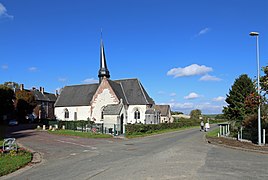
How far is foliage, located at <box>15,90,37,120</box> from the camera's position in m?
61.8

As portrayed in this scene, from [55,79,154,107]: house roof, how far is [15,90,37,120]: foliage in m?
7.07

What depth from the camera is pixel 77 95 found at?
60.7 metres

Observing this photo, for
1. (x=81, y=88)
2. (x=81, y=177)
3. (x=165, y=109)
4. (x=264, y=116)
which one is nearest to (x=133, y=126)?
(x=264, y=116)

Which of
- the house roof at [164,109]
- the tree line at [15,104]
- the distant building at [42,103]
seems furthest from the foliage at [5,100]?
the house roof at [164,109]

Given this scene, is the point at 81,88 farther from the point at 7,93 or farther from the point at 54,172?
the point at 54,172

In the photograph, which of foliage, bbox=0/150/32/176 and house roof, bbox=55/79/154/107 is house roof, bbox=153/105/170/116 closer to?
house roof, bbox=55/79/154/107

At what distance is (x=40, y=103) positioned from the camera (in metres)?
79.1

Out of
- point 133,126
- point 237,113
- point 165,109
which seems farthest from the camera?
point 165,109

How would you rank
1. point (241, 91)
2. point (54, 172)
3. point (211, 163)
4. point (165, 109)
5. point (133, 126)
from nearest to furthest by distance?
point (54, 172) < point (211, 163) < point (133, 126) < point (241, 91) < point (165, 109)

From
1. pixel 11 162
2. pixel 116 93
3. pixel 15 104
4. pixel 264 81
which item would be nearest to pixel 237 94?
pixel 116 93

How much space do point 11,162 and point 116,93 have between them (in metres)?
37.5

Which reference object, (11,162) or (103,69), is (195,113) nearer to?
(103,69)

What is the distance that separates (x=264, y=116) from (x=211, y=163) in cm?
1047

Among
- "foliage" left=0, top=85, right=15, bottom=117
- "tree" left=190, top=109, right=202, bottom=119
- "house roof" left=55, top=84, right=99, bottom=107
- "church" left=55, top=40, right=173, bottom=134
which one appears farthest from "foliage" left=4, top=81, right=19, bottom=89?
"tree" left=190, top=109, right=202, bottom=119
